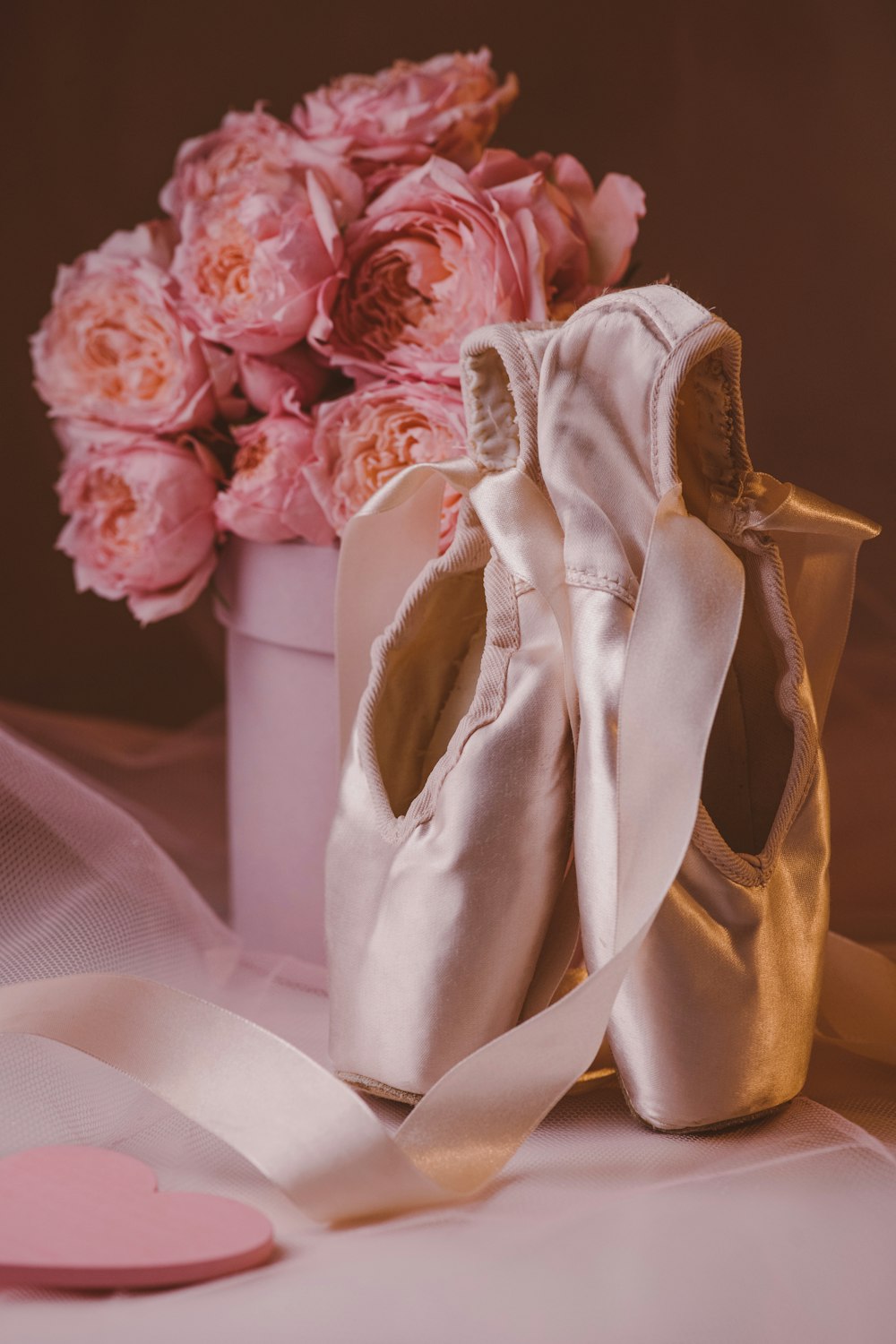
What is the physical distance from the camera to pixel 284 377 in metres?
0.84

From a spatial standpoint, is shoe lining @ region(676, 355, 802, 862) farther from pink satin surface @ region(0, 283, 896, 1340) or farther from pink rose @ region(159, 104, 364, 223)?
pink rose @ region(159, 104, 364, 223)

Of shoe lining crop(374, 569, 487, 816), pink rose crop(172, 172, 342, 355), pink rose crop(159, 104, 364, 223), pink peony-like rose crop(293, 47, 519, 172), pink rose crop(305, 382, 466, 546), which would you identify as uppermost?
pink peony-like rose crop(293, 47, 519, 172)

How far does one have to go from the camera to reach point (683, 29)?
3.49 ft

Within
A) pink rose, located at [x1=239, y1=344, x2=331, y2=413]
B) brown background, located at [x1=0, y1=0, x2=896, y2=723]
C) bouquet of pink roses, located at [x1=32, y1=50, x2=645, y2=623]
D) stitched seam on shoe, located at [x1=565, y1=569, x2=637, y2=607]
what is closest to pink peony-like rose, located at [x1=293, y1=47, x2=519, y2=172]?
bouquet of pink roses, located at [x1=32, y1=50, x2=645, y2=623]

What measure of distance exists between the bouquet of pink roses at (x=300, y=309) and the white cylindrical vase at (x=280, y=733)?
0.03m

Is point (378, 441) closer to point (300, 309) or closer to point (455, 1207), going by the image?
point (300, 309)

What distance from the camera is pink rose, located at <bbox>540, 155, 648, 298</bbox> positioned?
79 centimetres

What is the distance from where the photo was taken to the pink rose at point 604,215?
79cm

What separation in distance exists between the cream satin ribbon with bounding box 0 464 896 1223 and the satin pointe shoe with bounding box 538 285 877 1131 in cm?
1

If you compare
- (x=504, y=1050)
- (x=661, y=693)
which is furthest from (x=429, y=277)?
(x=504, y=1050)

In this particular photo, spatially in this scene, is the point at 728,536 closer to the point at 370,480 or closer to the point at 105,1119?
the point at 370,480

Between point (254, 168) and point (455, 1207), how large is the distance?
588 millimetres

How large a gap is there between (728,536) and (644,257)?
0.47 meters

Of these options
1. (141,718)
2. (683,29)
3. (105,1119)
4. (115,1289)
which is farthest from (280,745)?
(683,29)
